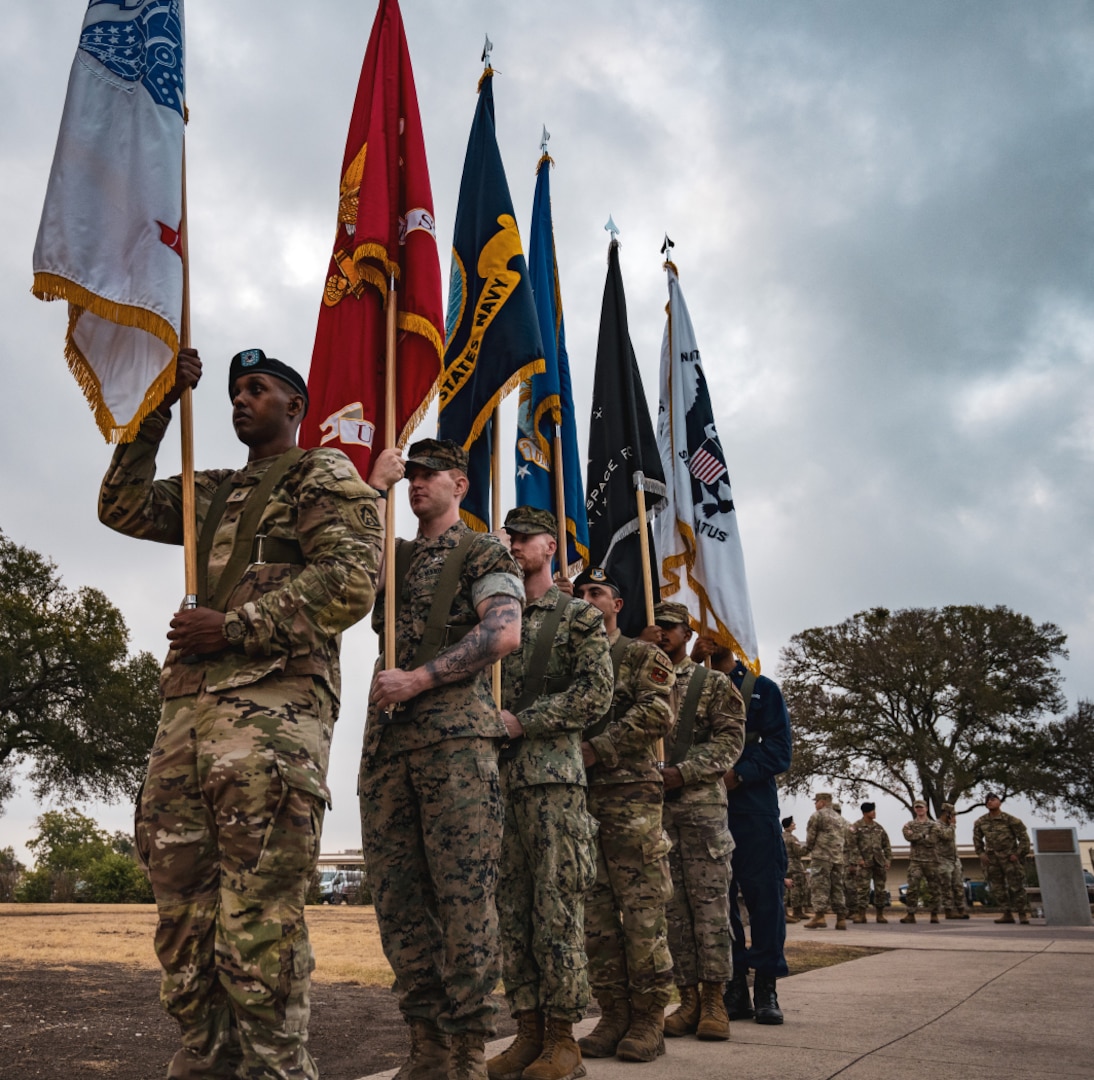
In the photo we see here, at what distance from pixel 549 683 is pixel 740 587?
3610 mm

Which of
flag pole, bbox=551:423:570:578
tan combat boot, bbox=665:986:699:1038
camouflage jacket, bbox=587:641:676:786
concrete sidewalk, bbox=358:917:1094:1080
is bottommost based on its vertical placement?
concrete sidewalk, bbox=358:917:1094:1080

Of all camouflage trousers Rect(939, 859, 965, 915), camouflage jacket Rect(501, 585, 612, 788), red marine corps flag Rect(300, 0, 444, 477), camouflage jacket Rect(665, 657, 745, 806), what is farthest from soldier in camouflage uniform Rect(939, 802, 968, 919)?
red marine corps flag Rect(300, 0, 444, 477)

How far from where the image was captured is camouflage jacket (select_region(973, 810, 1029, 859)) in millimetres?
17469

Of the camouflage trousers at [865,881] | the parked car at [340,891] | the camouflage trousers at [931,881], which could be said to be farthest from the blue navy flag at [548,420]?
the parked car at [340,891]

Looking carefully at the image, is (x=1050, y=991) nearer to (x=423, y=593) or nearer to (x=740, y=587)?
(x=740, y=587)

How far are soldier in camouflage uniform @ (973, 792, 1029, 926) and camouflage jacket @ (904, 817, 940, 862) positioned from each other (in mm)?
719

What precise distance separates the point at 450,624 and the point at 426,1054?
1482mm

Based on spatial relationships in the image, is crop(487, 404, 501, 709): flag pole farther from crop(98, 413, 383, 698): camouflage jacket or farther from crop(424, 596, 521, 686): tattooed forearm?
crop(98, 413, 383, 698): camouflage jacket

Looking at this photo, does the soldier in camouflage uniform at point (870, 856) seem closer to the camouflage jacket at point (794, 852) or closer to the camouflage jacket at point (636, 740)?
the camouflage jacket at point (794, 852)

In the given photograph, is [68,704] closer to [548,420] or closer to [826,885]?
[826,885]

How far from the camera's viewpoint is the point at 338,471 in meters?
3.12

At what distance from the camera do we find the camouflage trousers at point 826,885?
55.2ft

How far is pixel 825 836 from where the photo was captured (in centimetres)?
1766

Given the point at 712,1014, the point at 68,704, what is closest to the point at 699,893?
the point at 712,1014
